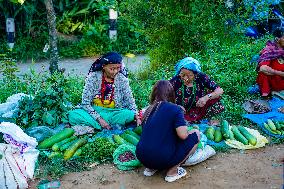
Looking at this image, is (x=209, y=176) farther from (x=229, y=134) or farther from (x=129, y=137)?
(x=129, y=137)

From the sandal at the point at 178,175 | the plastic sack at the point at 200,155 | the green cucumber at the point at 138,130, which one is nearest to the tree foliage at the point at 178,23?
the green cucumber at the point at 138,130

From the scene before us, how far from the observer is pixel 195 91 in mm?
6285

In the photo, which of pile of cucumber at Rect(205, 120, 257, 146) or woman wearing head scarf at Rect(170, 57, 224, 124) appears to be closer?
pile of cucumber at Rect(205, 120, 257, 146)

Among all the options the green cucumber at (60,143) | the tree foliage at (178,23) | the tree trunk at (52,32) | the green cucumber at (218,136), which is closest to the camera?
the green cucumber at (60,143)

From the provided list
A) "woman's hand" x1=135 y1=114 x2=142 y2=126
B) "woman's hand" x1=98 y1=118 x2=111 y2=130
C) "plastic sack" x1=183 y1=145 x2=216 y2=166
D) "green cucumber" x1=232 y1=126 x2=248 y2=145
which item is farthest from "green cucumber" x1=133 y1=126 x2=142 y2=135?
"green cucumber" x1=232 y1=126 x2=248 y2=145

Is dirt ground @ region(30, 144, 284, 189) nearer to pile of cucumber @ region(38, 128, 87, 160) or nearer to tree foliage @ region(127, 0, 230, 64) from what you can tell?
pile of cucumber @ region(38, 128, 87, 160)

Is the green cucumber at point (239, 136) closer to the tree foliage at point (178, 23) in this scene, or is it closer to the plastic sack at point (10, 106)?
the tree foliage at point (178, 23)

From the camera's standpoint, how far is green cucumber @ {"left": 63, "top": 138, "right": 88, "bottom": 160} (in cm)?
539

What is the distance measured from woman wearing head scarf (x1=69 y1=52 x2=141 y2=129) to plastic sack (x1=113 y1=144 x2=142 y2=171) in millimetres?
720

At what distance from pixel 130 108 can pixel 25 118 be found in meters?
1.37

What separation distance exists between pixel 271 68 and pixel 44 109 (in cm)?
340

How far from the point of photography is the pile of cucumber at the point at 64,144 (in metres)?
5.43

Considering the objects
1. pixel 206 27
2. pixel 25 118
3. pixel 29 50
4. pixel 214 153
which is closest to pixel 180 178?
pixel 214 153

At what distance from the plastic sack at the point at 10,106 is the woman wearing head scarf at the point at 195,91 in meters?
2.11
